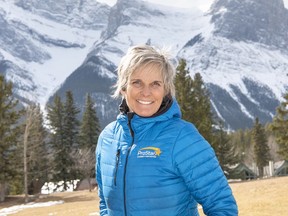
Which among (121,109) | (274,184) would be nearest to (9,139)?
(274,184)

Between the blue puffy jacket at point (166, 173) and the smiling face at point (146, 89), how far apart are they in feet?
0.28

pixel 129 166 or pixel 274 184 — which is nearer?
pixel 129 166

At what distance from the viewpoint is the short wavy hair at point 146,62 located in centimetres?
320

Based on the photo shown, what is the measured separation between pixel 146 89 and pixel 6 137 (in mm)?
34359

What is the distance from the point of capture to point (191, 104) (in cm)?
4003

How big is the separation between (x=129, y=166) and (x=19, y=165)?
36.0 meters

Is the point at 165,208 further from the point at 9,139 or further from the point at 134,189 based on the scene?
the point at 9,139

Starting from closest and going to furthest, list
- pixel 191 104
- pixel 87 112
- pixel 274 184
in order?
pixel 274 184, pixel 191 104, pixel 87 112

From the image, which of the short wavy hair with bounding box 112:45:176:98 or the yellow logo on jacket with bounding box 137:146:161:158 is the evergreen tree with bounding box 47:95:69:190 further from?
the yellow logo on jacket with bounding box 137:146:161:158

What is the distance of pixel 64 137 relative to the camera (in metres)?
55.3

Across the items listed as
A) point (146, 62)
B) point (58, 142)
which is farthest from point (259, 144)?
point (146, 62)

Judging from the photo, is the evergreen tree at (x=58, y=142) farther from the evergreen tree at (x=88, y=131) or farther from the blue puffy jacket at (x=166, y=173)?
the blue puffy jacket at (x=166, y=173)

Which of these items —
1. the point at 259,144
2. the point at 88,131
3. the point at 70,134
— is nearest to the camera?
the point at 70,134

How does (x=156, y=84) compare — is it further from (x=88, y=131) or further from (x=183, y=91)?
(x=88, y=131)
